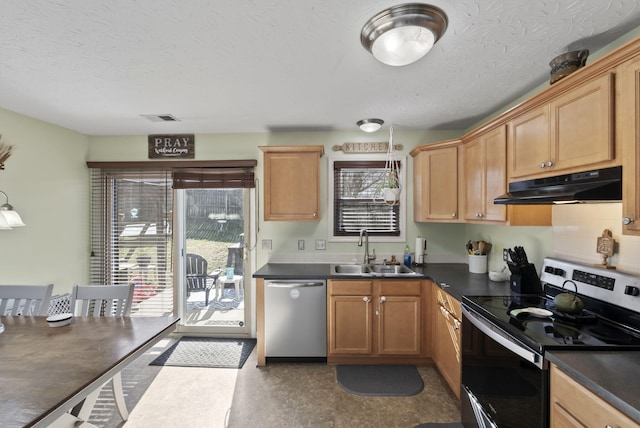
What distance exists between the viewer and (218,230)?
10.9 feet

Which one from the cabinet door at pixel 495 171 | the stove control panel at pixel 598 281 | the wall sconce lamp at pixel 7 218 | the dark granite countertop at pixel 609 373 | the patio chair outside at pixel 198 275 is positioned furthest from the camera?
the patio chair outside at pixel 198 275

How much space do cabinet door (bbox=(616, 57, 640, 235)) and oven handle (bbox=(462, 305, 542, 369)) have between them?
67cm

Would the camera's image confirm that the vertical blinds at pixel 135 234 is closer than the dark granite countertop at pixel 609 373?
No

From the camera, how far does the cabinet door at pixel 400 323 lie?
2.56m

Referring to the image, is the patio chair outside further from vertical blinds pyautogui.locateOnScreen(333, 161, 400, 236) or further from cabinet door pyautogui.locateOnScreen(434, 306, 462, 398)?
cabinet door pyautogui.locateOnScreen(434, 306, 462, 398)

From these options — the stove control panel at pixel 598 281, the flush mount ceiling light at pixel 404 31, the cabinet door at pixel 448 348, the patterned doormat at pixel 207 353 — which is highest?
the flush mount ceiling light at pixel 404 31

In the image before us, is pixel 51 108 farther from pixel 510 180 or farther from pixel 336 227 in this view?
pixel 510 180

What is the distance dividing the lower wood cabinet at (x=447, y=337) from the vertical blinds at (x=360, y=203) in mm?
974

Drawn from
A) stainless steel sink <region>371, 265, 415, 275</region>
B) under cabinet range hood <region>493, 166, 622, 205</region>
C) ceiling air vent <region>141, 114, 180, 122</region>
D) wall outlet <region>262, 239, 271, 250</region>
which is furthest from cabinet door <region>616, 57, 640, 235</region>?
ceiling air vent <region>141, 114, 180, 122</region>

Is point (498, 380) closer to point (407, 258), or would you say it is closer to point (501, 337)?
point (501, 337)

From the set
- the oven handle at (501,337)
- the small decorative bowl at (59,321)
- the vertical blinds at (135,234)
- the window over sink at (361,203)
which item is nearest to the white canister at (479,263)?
the window over sink at (361,203)

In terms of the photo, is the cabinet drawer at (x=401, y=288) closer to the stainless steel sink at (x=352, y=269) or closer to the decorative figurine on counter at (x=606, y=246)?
the stainless steel sink at (x=352, y=269)

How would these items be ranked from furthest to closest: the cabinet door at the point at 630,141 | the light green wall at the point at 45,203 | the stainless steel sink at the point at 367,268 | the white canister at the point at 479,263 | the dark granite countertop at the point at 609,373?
1. the stainless steel sink at the point at 367,268
2. the white canister at the point at 479,263
3. the light green wall at the point at 45,203
4. the cabinet door at the point at 630,141
5. the dark granite countertop at the point at 609,373

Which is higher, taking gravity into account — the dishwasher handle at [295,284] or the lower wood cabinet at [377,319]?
the dishwasher handle at [295,284]
